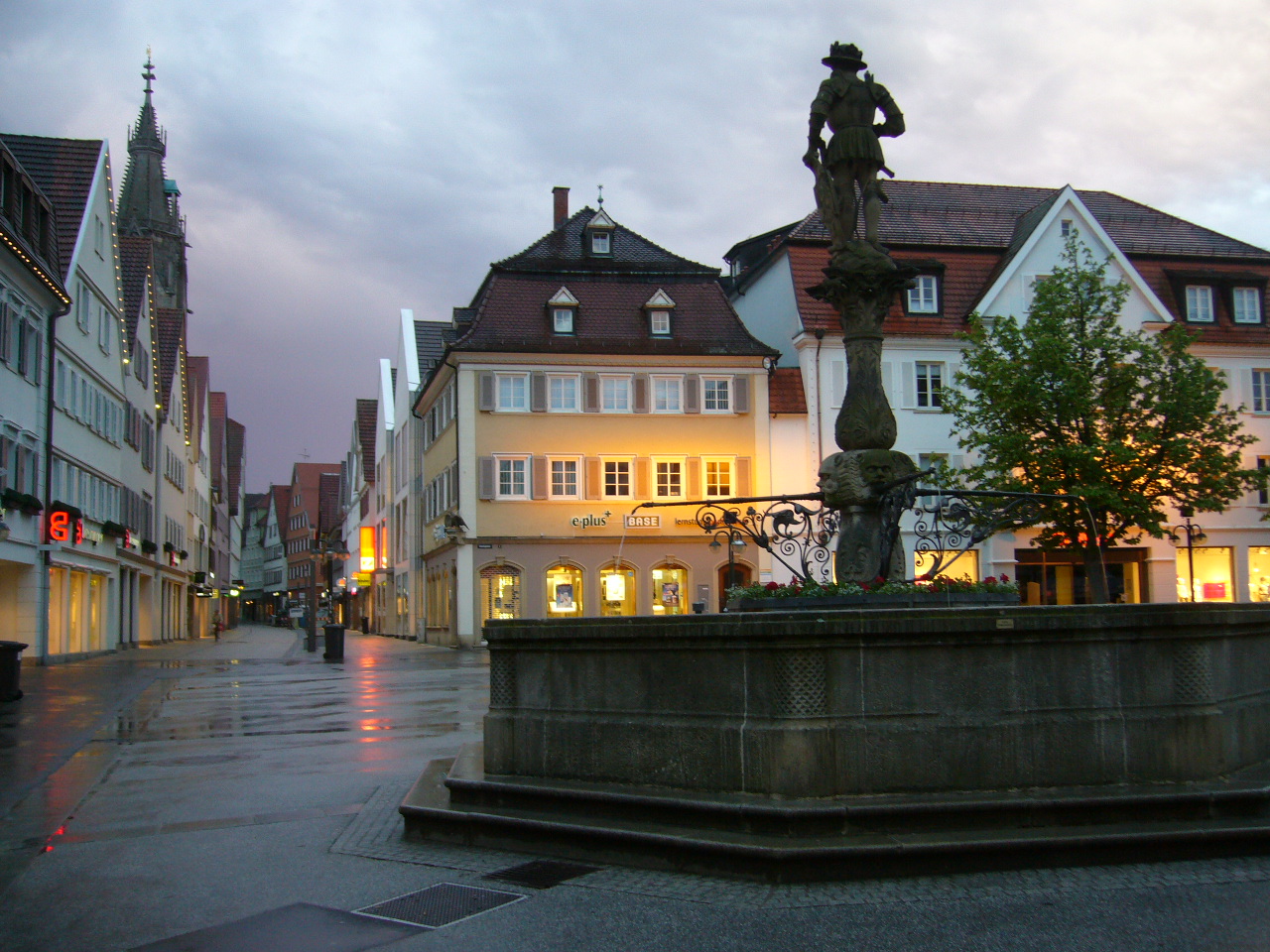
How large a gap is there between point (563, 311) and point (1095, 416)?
684 inches

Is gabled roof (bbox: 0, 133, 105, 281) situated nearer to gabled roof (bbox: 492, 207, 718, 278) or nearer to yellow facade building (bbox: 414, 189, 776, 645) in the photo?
yellow facade building (bbox: 414, 189, 776, 645)

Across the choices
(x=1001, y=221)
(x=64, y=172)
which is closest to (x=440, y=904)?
(x=64, y=172)

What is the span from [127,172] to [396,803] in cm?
10872

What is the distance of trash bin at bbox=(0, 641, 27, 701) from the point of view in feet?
66.0

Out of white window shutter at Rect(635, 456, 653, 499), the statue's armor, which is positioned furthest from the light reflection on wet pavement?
white window shutter at Rect(635, 456, 653, 499)

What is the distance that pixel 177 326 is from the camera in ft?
201

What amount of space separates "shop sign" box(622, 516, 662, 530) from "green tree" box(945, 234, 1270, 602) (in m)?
11.1

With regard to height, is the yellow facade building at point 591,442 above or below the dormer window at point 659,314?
below

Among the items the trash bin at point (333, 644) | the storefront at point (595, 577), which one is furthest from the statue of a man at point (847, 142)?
the storefront at point (595, 577)

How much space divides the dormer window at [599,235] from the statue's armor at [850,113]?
34.1 m

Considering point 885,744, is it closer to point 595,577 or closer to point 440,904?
point 440,904

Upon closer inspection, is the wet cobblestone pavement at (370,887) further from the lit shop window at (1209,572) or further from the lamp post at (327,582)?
the lit shop window at (1209,572)

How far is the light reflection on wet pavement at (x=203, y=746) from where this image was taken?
32.3ft

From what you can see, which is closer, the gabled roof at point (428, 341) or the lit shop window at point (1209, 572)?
the lit shop window at point (1209, 572)
